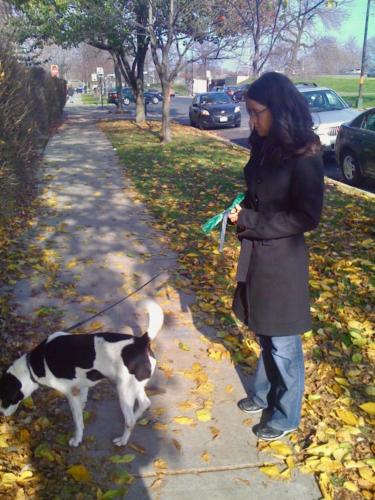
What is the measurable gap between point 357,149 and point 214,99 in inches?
582

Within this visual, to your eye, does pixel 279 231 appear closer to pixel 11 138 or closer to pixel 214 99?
pixel 11 138

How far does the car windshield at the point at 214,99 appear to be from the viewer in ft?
74.5

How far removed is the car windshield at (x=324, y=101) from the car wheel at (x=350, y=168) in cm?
433

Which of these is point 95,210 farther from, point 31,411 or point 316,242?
point 31,411

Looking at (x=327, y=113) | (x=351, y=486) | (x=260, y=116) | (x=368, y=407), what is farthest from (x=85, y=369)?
(x=327, y=113)

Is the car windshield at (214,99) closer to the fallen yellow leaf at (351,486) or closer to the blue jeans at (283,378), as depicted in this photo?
the blue jeans at (283,378)

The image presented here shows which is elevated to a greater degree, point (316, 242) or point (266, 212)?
point (266, 212)

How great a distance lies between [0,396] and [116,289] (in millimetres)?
2093

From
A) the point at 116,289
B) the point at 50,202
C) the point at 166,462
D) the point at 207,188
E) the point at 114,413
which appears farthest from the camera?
the point at 207,188

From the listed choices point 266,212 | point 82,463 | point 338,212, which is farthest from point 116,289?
point 338,212

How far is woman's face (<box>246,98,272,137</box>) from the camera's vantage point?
236 cm

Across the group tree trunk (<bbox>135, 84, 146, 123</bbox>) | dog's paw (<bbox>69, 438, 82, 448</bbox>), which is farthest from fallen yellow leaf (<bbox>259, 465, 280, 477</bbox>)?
tree trunk (<bbox>135, 84, 146, 123</bbox>)

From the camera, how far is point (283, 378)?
2732mm

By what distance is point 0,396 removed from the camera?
2.90m
